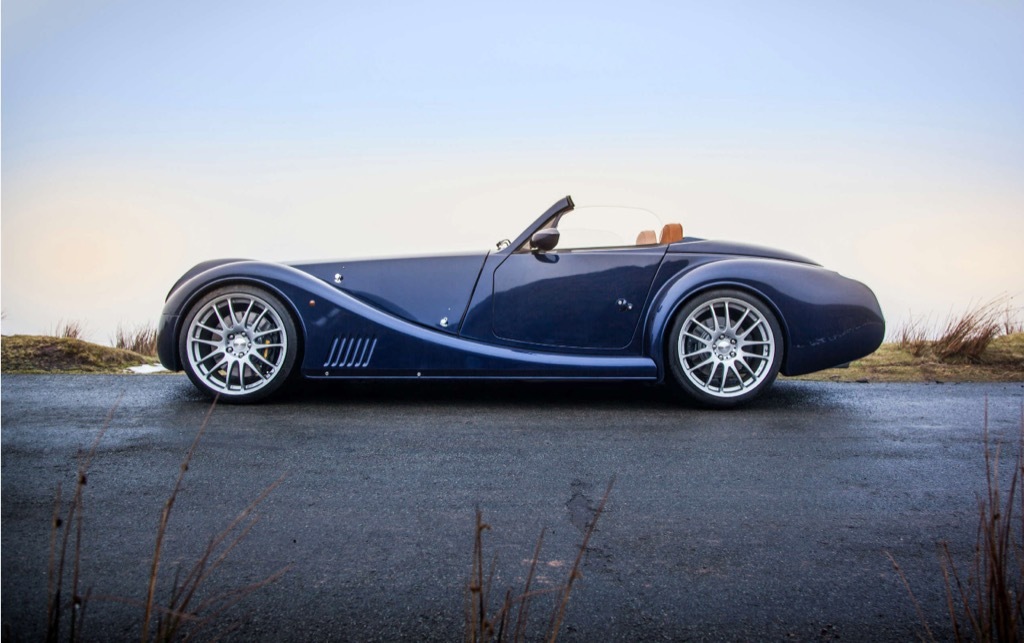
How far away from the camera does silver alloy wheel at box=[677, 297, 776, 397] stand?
18.7 feet

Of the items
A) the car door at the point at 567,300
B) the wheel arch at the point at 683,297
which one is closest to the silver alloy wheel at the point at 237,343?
the car door at the point at 567,300

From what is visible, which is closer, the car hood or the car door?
the car door

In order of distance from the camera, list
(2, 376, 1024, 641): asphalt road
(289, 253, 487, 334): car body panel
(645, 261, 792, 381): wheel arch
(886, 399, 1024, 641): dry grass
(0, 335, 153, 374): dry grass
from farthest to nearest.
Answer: (0, 335, 153, 374): dry grass → (289, 253, 487, 334): car body panel → (645, 261, 792, 381): wheel arch → (2, 376, 1024, 641): asphalt road → (886, 399, 1024, 641): dry grass

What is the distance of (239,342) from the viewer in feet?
18.7

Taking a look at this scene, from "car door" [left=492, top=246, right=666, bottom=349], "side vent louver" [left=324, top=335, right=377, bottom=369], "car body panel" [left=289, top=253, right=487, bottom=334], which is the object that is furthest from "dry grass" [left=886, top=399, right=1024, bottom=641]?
"side vent louver" [left=324, top=335, right=377, bottom=369]

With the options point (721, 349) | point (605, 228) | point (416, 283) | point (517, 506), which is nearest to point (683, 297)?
point (721, 349)

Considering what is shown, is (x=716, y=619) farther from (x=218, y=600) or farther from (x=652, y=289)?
(x=652, y=289)

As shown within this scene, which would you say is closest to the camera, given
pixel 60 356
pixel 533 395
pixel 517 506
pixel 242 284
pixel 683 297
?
pixel 517 506

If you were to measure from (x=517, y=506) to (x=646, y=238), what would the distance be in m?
3.00

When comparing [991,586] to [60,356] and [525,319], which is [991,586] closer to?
[525,319]

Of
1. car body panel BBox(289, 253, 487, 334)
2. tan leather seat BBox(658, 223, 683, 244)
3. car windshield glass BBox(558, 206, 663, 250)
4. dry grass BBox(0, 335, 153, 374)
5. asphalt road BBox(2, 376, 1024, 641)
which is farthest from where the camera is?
dry grass BBox(0, 335, 153, 374)

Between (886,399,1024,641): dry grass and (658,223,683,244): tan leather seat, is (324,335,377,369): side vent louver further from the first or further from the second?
(886,399,1024,641): dry grass

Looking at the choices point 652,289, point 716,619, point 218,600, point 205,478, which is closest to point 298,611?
point 218,600

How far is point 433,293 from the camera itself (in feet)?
19.1
